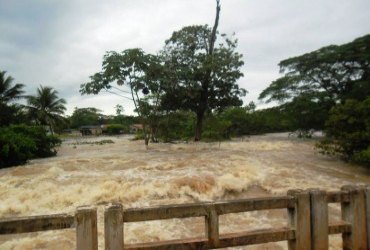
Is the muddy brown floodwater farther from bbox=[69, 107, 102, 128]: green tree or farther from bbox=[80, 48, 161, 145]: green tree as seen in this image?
bbox=[69, 107, 102, 128]: green tree

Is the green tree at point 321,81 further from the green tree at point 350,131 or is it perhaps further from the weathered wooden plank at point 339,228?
the weathered wooden plank at point 339,228

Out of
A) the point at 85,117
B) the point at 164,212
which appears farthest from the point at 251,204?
the point at 85,117

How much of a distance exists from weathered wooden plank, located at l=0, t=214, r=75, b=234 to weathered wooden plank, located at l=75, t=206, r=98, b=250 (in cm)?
9

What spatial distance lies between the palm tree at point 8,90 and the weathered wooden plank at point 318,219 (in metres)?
36.6

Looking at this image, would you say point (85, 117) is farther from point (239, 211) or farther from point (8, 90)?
point (239, 211)

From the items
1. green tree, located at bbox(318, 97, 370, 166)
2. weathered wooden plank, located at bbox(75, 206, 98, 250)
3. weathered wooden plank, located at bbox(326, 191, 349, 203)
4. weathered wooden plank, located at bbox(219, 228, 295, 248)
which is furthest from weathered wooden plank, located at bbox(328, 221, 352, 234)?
green tree, located at bbox(318, 97, 370, 166)

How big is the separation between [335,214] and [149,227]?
4334 mm

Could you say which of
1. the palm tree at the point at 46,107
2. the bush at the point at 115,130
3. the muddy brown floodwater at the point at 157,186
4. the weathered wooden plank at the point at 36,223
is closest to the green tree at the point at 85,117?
the bush at the point at 115,130

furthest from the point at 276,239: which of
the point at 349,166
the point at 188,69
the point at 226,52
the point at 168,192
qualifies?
the point at 226,52

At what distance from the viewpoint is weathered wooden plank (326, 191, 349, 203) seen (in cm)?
493

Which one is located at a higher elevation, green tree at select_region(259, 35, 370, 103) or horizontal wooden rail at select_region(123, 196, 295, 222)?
green tree at select_region(259, 35, 370, 103)

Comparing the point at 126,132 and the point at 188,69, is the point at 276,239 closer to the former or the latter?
the point at 188,69

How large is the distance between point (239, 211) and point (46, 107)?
42.9 metres

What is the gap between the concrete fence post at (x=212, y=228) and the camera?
4444 mm
